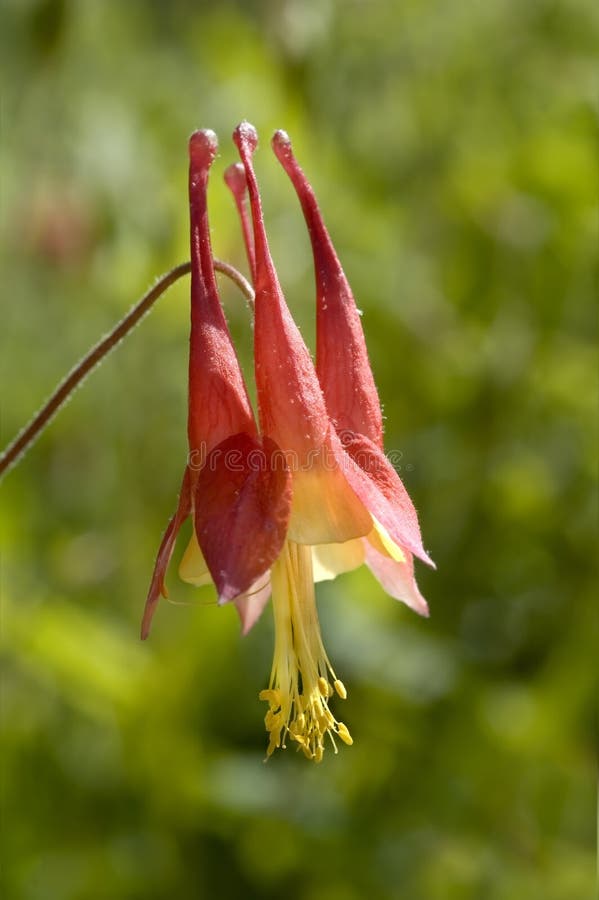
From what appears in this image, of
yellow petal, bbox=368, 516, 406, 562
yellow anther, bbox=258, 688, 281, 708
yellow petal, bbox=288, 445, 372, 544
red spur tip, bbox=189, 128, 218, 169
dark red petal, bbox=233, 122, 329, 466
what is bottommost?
yellow anther, bbox=258, 688, 281, 708

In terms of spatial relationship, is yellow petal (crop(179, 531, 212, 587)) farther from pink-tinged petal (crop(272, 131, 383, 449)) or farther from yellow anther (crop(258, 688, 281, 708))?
pink-tinged petal (crop(272, 131, 383, 449))

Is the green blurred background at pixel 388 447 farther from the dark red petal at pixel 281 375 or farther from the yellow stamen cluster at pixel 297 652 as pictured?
the dark red petal at pixel 281 375

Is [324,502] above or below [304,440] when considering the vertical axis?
below

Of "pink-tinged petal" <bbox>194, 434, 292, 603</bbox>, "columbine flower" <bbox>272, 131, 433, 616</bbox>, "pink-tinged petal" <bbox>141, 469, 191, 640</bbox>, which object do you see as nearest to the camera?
"pink-tinged petal" <bbox>194, 434, 292, 603</bbox>

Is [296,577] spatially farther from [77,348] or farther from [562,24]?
[562,24]

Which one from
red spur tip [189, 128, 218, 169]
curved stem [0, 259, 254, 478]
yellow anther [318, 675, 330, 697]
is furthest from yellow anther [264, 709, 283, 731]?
red spur tip [189, 128, 218, 169]

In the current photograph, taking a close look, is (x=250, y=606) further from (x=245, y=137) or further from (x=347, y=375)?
(x=245, y=137)

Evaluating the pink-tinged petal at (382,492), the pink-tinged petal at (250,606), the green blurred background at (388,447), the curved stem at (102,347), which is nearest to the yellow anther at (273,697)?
the pink-tinged petal at (250,606)

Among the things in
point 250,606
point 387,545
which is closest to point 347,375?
point 387,545
